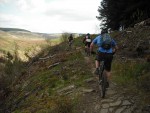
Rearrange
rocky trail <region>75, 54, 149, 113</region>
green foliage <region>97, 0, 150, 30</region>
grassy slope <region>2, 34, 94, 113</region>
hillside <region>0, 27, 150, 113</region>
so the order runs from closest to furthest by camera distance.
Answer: rocky trail <region>75, 54, 149, 113</region>
hillside <region>0, 27, 150, 113</region>
grassy slope <region>2, 34, 94, 113</region>
green foliage <region>97, 0, 150, 30</region>

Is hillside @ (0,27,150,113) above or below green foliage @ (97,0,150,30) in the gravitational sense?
below

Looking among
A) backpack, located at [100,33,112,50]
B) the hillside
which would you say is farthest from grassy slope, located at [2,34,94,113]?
backpack, located at [100,33,112,50]

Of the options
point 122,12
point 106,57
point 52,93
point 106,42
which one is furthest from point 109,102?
point 122,12

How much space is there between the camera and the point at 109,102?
29.4 feet

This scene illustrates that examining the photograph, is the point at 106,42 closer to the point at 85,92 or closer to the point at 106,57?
the point at 106,57

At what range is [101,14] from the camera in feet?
127

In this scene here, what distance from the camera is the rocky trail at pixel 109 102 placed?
27.6 feet

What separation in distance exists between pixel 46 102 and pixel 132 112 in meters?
3.62

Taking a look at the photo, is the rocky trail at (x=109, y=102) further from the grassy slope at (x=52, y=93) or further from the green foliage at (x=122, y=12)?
the green foliage at (x=122, y=12)

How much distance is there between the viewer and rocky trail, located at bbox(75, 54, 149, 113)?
8409mm

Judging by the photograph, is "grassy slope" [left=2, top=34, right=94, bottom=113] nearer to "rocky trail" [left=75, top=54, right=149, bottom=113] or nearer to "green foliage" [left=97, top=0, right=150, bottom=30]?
"rocky trail" [left=75, top=54, right=149, bottom=113]

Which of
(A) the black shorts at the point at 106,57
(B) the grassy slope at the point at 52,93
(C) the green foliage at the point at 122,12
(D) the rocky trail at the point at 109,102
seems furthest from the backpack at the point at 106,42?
(C) the green foliage at the point at 122,12

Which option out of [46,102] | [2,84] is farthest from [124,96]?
[2,84]

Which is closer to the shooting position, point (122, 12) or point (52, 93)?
point (52, 93)
